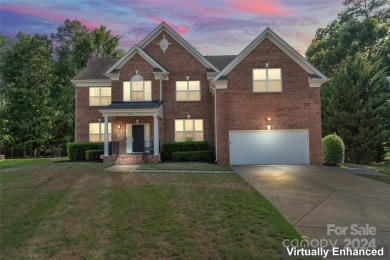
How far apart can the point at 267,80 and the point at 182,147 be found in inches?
295

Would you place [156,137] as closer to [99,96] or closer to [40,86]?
[99,96]

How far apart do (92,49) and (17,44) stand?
9267mm

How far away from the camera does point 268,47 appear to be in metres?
17.9

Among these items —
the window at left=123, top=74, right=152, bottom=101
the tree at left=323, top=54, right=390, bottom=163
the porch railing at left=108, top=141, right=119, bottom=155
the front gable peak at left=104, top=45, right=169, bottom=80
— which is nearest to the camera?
the porch railing at left=108, top=141, right=119, bottom=155

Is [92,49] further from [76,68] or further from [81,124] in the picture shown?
[81,124]

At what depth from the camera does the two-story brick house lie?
17484 millimetres

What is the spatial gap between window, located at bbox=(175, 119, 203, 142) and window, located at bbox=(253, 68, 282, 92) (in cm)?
530

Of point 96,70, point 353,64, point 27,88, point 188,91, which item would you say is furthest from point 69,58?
point 353,64

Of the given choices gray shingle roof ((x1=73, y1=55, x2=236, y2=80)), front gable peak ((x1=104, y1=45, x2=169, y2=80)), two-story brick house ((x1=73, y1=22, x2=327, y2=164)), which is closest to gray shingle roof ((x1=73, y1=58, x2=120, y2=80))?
gray shingle roof ((x1=73, y1=55, x2=236, y2=80))

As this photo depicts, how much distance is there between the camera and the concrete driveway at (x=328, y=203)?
5.49m

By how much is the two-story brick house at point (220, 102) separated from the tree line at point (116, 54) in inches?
349

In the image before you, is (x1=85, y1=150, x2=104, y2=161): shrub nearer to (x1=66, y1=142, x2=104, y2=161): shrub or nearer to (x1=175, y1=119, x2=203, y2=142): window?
(x1=66, y1=142, x2=104, y2=161): shrub

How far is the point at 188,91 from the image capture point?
21.1 metres

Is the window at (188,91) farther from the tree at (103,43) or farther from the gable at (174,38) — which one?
the tree at (103,43)
